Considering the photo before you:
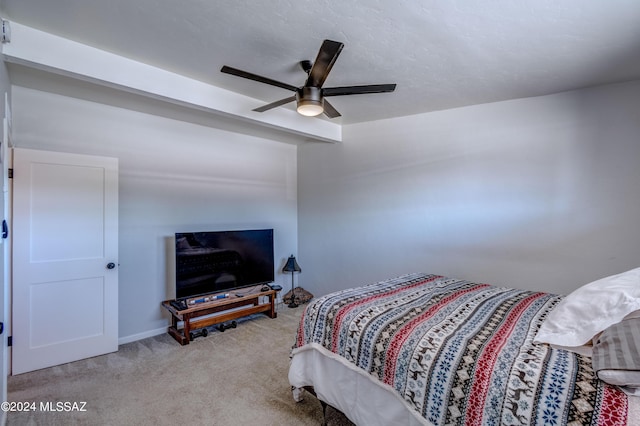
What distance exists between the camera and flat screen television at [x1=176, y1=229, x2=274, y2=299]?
353cm

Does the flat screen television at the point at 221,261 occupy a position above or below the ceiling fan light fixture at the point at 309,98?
below

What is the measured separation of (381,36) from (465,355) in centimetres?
198

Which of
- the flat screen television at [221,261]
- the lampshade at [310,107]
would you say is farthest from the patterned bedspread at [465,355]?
the flat screen television at [221,261]

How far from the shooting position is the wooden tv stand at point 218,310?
3357 mm

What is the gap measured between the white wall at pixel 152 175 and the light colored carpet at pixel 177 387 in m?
0.61

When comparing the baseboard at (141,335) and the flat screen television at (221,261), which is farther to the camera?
the flat screen television at (221,261)

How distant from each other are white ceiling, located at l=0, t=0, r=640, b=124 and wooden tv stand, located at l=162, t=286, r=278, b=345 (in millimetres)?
2379

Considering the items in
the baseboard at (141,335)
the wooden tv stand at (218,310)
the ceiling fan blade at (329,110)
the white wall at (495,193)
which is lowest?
the baseboard at (141,335)

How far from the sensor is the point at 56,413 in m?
2.21

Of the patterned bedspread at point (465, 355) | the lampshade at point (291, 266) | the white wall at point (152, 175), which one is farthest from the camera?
the lampshade at point (291, 266)

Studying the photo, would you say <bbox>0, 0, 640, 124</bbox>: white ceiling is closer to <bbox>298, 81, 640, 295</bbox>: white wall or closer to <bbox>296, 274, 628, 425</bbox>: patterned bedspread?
<bbox>298, 81, 640, 295</bbox>: white wall

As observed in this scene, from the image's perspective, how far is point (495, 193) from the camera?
127 inches

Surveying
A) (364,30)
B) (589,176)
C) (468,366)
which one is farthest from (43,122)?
(589,176)

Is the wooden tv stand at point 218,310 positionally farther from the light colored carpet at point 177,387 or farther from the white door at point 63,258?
the white door at point 63,258
